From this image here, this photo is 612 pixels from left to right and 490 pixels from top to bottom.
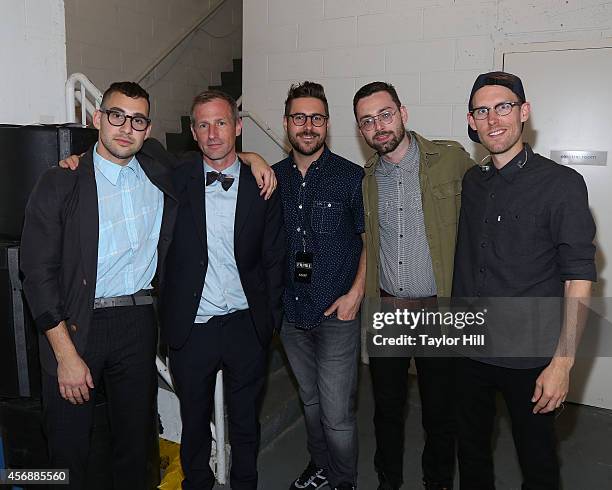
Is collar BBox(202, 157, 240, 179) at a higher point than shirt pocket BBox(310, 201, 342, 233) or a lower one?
higher

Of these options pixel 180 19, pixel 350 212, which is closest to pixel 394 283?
pixel 350 212

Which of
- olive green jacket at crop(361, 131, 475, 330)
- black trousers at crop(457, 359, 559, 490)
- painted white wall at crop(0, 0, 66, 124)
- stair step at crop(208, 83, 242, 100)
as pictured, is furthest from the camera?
stair step at crop(208, 83, 242, 100)

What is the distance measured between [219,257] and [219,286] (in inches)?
4.5

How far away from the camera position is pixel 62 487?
1988 mm

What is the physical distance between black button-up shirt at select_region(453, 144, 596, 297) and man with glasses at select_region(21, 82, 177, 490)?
1164mm

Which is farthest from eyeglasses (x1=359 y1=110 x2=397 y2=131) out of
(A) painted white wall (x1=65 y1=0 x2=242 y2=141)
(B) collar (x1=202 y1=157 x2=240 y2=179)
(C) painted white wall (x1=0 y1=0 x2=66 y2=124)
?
(A) painted white wall (x1=65 y1=0 x2=242 y2=141)

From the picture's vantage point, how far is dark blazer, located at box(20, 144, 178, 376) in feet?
5.97

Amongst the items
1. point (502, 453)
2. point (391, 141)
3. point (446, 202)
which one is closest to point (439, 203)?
point (446, 202)

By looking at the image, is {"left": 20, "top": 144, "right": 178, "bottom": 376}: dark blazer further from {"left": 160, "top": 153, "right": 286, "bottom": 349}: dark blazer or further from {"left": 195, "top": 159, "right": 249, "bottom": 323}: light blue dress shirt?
{"left": 195, "top": 159, "right": 249, "bottom": 323}: light blue dress shirt

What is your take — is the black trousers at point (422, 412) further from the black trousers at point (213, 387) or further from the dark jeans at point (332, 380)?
the black trousers at point (213, 387)

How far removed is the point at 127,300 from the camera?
1982 millimetres

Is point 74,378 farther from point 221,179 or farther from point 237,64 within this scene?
point 237,64

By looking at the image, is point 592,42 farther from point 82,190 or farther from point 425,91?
point 82,190

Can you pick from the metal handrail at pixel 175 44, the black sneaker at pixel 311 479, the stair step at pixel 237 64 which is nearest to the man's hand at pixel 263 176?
the black sneaker at pixel 311 479
